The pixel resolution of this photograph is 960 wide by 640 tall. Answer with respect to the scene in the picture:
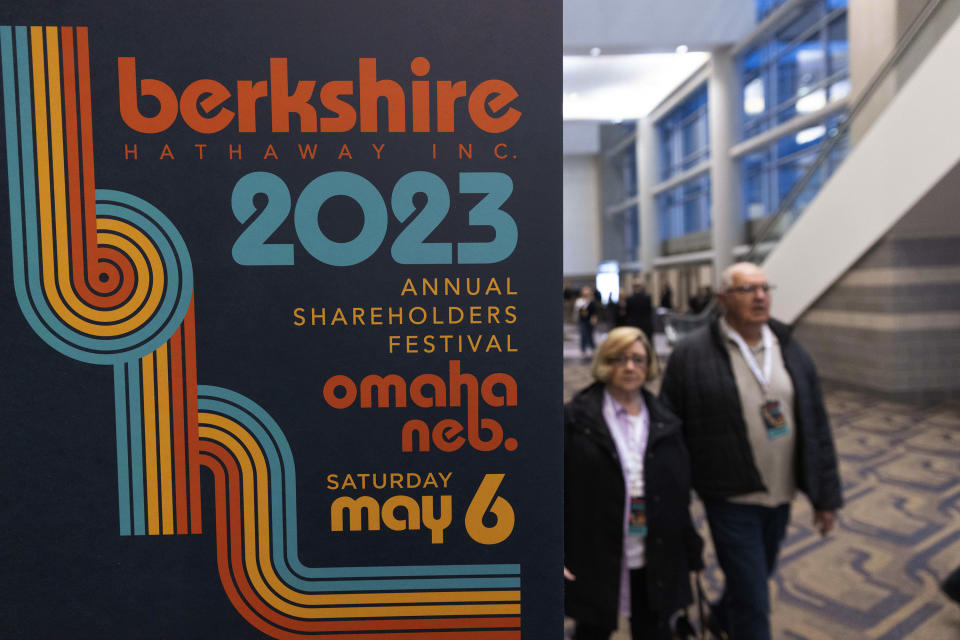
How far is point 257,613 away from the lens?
0.99m

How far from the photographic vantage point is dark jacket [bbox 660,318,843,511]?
8.53 feet

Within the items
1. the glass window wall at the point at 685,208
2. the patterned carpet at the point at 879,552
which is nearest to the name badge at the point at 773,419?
the patterned carpet at the point at 879,552

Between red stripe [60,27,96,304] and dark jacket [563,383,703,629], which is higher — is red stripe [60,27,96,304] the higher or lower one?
the higher one

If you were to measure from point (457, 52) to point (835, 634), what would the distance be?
10.8 ft

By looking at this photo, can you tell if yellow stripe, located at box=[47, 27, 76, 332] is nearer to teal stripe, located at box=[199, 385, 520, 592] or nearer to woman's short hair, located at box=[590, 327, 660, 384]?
teal stripe, located at box=[199, 385, 520, 592]

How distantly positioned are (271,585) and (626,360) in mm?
1799

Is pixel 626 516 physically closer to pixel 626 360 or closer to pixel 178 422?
pixel 626 360

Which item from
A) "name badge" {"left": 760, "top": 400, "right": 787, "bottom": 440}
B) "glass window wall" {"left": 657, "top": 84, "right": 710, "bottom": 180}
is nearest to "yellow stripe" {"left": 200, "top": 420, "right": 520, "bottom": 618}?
"name badge" {"left": 760, "top": 400, "right": 787, "bottom": 440}

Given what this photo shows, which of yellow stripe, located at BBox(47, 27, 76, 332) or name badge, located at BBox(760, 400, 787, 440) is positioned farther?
name badge, located at BBox(760, 400, 787, 440)

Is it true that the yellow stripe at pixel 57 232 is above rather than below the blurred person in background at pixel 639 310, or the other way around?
above

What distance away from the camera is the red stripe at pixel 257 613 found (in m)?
0.98

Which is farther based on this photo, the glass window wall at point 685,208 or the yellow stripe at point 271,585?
the glass window wall at point 685,208

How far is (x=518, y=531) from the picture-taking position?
1.01 m

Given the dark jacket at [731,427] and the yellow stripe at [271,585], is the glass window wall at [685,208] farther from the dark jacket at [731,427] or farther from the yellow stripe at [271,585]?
the yellow stripe at [271,585]
